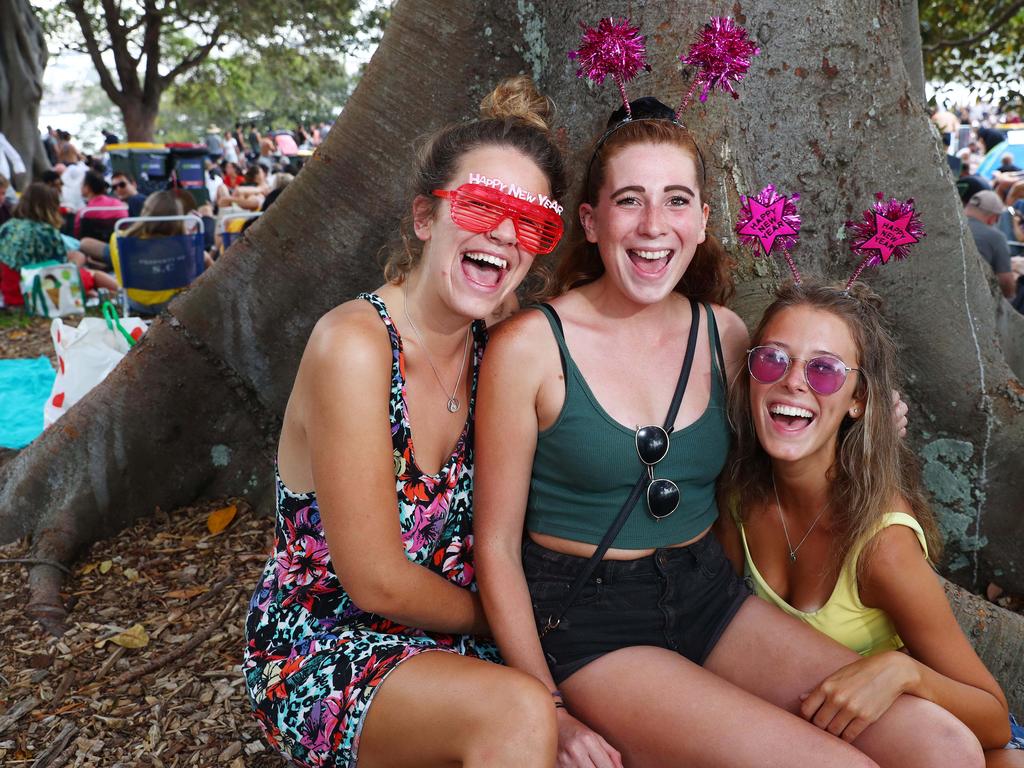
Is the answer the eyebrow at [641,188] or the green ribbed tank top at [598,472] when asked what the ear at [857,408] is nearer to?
the green ribbed tank top at [598,472]

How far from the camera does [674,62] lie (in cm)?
317

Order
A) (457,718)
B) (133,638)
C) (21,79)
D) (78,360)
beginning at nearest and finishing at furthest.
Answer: (457,718), (133,638), (78,360), (21,79)

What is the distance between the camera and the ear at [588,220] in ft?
8.25

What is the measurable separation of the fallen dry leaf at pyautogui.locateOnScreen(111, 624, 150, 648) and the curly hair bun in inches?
89.7

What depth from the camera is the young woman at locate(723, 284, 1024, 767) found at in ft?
7.38

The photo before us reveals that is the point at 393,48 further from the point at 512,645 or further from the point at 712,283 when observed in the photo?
the point at 512,645

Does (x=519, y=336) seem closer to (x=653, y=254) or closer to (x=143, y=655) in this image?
(x=653, y=254)

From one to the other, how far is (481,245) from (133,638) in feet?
7.10

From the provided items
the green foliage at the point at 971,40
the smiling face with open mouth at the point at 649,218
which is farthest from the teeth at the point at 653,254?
the green foliage at the point at 971,40

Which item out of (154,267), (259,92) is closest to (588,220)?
(154,267)

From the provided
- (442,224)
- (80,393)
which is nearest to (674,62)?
(442,224)

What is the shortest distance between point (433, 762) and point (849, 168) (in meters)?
2.69

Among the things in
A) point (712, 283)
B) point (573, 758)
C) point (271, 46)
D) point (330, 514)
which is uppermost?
point (271, 46)

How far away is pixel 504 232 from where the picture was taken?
2301 millimetres
